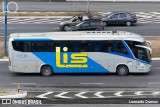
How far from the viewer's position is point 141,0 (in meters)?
68.3

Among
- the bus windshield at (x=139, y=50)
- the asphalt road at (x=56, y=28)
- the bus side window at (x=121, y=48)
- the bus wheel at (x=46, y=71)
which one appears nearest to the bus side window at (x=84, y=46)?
the bus side window at (x=121, y=48)

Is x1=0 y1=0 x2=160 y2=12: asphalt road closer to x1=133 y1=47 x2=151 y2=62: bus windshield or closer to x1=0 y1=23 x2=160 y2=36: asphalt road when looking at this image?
x1=0 y1=23 x2=160 y2=36: asphalt road

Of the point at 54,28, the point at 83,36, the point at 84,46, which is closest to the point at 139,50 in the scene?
the point at 84,46

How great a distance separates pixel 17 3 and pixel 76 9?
8.06 meters

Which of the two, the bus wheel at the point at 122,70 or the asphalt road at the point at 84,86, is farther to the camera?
the bus wheel at the point at 122,70

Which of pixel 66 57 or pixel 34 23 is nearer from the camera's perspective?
pixel 66 57

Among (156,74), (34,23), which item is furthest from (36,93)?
(34,23)

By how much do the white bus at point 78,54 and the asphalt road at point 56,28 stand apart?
14.4 m

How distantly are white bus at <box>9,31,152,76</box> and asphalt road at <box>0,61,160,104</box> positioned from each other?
48 cm

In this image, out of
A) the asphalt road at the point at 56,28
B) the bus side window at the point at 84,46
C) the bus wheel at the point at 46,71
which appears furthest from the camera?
the asphalt road at the point at 56,28

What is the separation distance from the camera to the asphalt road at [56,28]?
50872 millimetres

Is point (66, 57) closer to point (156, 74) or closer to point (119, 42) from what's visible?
point (119, 42)

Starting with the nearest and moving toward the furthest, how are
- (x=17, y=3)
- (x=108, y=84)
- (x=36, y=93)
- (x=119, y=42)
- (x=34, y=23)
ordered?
(x=36, y=93) → (x=108, y=84) → (x=119, y=42) → (x=34, y=23) → (x=17, y=3)

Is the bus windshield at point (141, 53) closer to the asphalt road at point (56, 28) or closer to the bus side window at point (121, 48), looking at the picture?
the bus side window at point (121, 48)
